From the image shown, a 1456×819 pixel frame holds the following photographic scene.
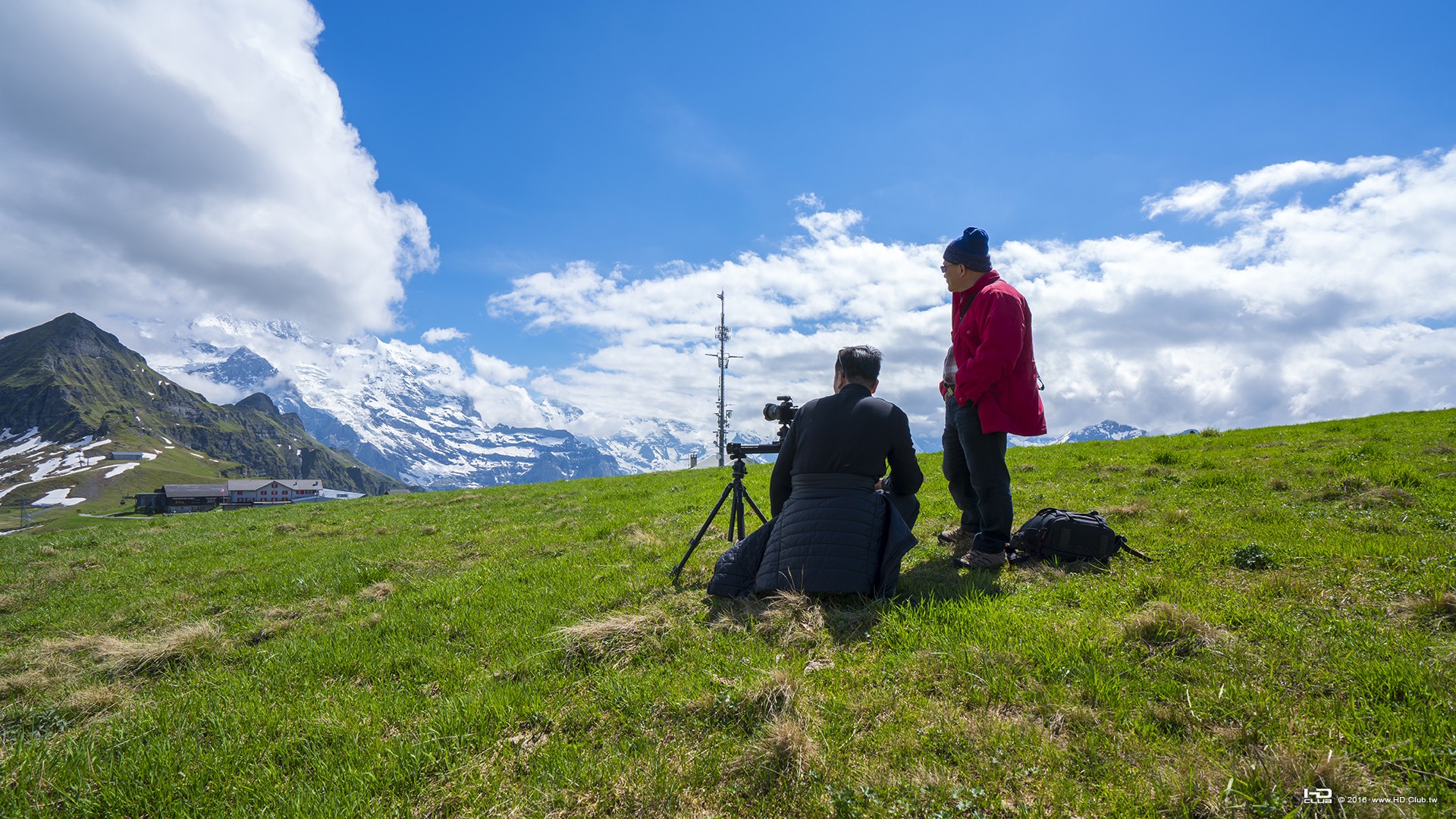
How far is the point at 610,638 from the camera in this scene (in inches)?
187

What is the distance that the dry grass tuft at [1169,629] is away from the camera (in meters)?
3.79

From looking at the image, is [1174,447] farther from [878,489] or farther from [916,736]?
[916,736]

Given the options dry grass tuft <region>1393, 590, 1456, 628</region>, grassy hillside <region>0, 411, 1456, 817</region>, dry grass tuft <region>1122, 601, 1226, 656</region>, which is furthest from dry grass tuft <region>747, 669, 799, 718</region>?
dry grass tuft <region>1393, 590, 1456, 628</region>

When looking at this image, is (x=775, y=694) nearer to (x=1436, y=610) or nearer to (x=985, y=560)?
(x=985, y=560)

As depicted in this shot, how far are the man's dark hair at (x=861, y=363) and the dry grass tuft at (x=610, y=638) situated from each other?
2.95 metres

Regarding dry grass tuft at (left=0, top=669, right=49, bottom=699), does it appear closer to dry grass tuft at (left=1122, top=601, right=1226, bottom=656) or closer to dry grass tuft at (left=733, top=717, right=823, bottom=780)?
dry grass tuft at (left=733, top=717, right=823, bottom=780)

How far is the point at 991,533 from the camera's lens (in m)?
6.16

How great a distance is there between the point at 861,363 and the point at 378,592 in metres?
6.73

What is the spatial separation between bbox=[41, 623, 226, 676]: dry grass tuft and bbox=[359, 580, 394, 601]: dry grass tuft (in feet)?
4.97

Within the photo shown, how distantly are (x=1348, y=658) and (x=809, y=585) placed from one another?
3312 millimetres

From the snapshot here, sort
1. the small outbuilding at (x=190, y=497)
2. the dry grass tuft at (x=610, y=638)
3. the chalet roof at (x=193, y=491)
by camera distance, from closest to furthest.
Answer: the dry grass tuft at (x=610, y=638)
the small outbuilding at (x=190, y=497)
the chalet roof at (x=193, y=491)

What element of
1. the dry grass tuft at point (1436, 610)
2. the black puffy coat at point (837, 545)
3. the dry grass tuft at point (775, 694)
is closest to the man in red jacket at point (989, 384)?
the black puffy coat at point (837, 545)

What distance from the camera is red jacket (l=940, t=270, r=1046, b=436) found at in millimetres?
5887

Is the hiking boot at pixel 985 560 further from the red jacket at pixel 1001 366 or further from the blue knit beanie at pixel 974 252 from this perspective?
the blue knit beanie at pixel 974 252
